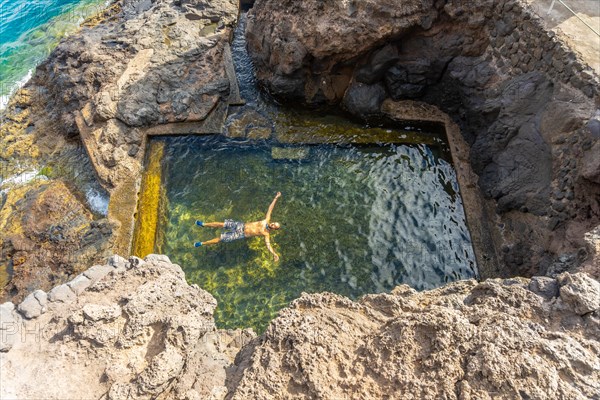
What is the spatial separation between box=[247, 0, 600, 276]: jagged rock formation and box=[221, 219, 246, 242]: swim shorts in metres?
4.39

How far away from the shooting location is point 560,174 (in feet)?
24.7

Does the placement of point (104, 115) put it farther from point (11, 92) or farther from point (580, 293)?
point (580, 293)

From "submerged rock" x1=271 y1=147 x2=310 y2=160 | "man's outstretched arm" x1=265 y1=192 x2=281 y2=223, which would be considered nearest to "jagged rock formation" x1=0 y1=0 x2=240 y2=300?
"submerged rock" x1=271 y1=147 x2=310 y2=160

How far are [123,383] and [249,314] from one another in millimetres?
3576

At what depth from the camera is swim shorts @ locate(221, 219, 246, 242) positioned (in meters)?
8.52

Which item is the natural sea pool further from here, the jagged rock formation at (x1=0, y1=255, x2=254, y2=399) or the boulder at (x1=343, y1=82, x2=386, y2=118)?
the jagged rock formation at (x1=0, y1=255, x2=254, y2=399)

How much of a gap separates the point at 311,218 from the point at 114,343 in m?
5.22

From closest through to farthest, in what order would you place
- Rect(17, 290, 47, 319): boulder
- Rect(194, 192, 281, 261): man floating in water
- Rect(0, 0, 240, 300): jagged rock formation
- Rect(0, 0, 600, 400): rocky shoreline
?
Rect(0, 0, 600, 400): rocky shoreline → Rect(17, 290, 47, 319): boulder → Rect(194, 192, 281, 261): man floating in water → Rect(0, 0, 240, 300): jagged rock formation

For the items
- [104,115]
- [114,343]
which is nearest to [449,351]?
[114,343]

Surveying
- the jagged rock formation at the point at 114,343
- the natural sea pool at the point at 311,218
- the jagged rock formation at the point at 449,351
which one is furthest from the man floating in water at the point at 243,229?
the jagged rock formation at the point at 449,351

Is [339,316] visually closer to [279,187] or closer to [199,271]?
[199,271]

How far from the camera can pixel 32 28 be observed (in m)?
16.9

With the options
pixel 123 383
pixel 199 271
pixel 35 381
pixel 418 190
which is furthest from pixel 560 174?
pixel 35 381

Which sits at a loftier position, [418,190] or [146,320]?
[146,320]
